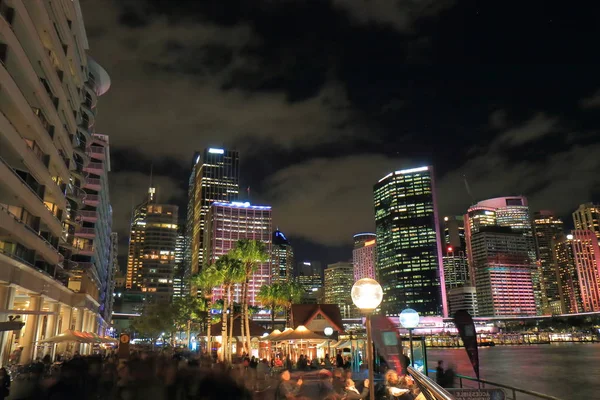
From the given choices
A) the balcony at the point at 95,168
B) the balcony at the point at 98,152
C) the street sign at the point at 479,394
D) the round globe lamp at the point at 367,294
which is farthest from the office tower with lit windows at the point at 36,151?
the street sign at the point at 479,394

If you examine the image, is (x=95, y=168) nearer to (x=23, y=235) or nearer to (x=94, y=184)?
(x=94, y=184)

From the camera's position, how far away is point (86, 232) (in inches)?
2872

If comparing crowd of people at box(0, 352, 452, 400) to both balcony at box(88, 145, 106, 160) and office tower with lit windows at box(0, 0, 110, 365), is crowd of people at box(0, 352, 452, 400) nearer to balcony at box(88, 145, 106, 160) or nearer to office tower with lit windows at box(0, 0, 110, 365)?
office tower with lit windows at box(0, 0, 110, 365)

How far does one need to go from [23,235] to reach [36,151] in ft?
30.8

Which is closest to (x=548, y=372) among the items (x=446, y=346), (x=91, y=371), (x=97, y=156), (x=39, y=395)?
(x=91, y=371)

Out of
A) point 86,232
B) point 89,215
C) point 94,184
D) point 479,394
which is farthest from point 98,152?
point 479,394

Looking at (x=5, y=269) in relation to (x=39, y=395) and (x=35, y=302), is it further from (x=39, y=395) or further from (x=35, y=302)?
(x=39, y=395)

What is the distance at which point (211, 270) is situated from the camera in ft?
199

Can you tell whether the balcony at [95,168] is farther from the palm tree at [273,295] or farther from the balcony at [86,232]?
the palm tree at [273,295]

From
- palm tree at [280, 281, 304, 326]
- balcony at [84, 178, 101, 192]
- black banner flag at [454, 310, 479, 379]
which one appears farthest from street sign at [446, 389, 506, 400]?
balcony at [84, 178, 101, 192]

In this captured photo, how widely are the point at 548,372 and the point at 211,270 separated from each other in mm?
45352

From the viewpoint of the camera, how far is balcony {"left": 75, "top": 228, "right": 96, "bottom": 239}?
71.7m

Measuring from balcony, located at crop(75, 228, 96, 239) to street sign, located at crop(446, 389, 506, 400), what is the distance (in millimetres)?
70962

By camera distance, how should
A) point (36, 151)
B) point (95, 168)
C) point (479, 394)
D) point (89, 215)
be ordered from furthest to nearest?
point (95, 168)
point (89, 215)
point (36, 151)
point (479, 394)
